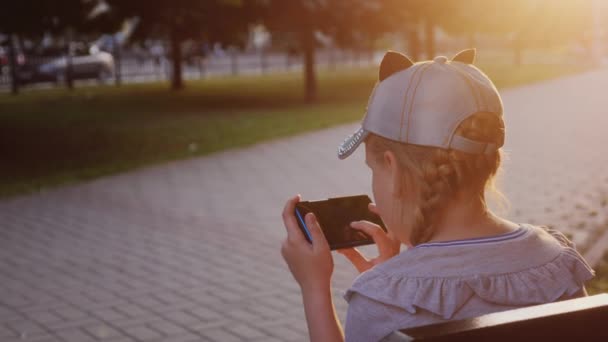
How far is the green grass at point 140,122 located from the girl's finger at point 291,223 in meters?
9.10

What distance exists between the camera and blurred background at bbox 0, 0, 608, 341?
233 inches

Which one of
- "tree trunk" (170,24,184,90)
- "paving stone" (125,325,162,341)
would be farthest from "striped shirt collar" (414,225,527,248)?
"tree trunk" (170,24,184,90)

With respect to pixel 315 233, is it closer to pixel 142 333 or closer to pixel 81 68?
pixel 142 333

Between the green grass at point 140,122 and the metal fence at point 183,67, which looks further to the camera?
the metal fence at point 183,67

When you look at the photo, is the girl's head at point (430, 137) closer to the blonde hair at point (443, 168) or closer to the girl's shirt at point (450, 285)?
the blonde hair at point (443, 168)

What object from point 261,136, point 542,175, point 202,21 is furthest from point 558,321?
point 202,21

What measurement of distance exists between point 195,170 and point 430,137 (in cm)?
1006

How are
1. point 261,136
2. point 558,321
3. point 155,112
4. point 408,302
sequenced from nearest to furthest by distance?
1. point 558,321
2. point 408,302
3. point 261,136
4. point 155,112

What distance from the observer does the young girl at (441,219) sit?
1834 millimetres

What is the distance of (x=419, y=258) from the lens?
1864 millimetres

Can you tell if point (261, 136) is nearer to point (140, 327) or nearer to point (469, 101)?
point (140, 327)

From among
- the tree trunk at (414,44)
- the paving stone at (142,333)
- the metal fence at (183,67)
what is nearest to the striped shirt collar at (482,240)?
the paving stone at (142,333)

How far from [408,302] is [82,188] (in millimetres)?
9271

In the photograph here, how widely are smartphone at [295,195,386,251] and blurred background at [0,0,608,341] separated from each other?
2.91 m
